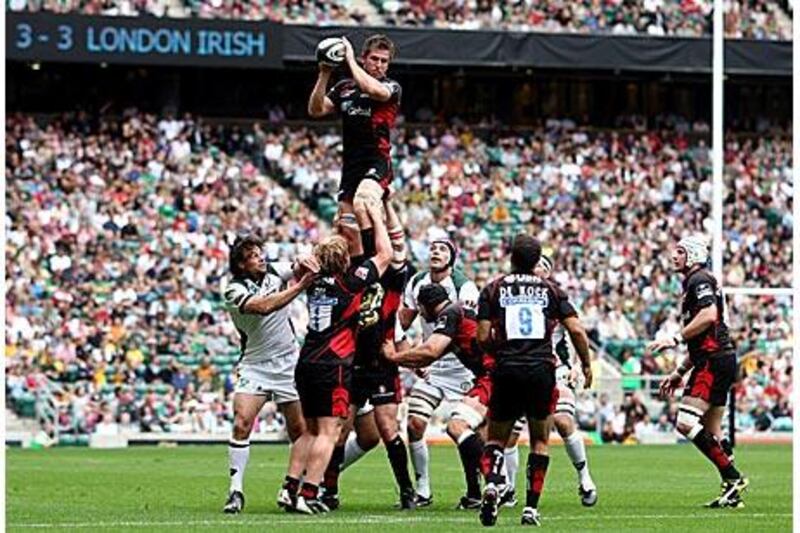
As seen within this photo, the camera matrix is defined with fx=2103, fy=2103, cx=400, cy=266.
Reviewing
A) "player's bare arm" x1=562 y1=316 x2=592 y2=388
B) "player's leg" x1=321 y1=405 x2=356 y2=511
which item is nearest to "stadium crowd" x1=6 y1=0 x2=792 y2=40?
"player's leg" x1=321 y1=405 x2=356 y2=511

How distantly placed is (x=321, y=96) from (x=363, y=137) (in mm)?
558

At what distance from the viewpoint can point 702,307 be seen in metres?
15.3

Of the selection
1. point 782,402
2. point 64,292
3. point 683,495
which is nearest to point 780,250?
point 782,402

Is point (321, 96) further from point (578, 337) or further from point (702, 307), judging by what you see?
point (702, 307)

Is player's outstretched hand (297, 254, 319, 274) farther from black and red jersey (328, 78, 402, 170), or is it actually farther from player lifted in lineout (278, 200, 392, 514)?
black and red jersey (328, 78, 402, 170)

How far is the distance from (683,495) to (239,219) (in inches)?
786

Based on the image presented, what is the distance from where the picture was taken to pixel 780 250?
1438 inches

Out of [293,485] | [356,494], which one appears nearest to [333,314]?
[293,485]

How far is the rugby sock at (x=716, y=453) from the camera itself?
1516cm

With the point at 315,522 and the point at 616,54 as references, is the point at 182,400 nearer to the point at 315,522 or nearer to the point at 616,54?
the point at 616,54

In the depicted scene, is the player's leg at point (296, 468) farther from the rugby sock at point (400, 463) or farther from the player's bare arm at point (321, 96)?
the player's bare arm at point (321, 96)

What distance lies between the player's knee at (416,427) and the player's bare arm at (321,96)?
92.1 inches

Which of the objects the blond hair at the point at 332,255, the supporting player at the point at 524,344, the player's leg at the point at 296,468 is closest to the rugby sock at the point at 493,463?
the supporting player at the point at 524,344

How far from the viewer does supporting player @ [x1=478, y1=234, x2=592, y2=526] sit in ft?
42.7
